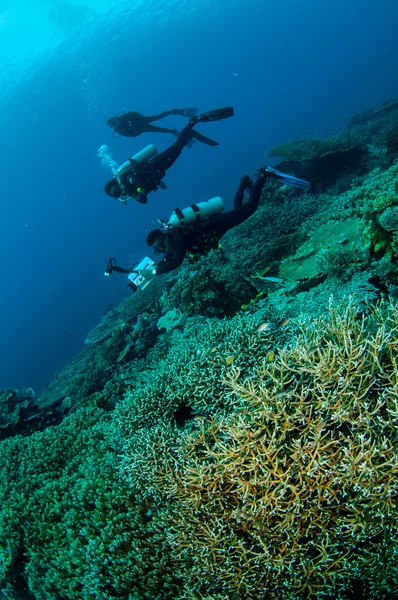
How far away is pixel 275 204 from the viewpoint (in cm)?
1304

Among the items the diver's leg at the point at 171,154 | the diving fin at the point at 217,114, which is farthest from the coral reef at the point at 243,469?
the diving fin at the point at 217,114

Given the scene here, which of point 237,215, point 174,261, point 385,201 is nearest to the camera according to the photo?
point 385,201

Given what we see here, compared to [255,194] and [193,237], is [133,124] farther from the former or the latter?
[193,237]

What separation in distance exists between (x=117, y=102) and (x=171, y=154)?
10332 cm

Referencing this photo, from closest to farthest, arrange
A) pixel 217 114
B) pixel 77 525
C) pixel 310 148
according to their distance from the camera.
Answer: pixel 77 525 < pixel 217 114 < pixel 310 148

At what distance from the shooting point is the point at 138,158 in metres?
9.27

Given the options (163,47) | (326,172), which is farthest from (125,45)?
(326,172)

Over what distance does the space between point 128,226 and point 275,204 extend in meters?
103

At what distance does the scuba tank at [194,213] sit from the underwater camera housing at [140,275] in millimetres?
1061

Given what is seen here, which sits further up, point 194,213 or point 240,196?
point 194,213

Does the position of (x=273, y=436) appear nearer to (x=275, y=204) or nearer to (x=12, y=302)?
(x=275, y=204)

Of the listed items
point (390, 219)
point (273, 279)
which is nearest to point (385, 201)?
point (390, 219)

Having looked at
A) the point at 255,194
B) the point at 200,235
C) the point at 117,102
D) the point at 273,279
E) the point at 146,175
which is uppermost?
the point at 117,102

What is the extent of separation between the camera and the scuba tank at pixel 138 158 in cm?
879
